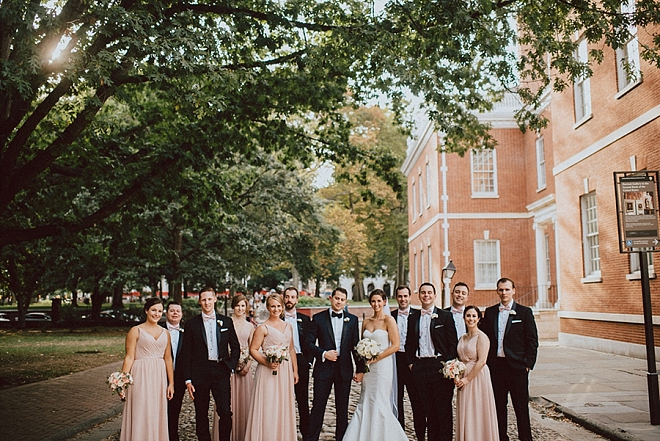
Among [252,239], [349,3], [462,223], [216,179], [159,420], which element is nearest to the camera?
[159,420]

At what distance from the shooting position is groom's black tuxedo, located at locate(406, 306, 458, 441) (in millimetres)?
7957

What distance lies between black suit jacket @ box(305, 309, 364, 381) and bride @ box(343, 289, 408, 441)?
262 mm

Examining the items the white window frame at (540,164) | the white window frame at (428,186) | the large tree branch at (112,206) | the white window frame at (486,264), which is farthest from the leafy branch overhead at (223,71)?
the white window frame at (428,186)

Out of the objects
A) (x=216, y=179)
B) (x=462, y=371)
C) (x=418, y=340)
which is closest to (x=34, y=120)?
(x=216, y=179)

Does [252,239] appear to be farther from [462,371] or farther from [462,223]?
[462,371]

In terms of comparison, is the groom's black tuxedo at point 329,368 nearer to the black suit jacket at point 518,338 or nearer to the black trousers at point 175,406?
the black trousers at point 175,406

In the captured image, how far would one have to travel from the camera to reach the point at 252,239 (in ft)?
110

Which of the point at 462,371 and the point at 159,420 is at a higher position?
the point at 462,371

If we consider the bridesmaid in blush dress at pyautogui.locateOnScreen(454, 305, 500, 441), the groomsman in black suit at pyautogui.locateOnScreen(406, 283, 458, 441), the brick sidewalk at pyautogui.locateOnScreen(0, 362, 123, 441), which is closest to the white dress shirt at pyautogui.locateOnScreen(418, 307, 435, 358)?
the groomsman in black suit at pyautogui.locateOnScreen(406, 283, 458, 441)

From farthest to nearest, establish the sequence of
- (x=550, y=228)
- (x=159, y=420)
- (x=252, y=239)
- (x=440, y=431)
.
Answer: (x=252, y=239)
(x=550, y=228)
(x=440, y=431)
(x=159, y=420)

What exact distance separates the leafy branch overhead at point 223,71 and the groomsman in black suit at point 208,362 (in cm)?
330

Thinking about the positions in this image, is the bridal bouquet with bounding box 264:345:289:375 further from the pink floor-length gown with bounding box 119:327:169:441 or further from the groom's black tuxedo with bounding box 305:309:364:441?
the pink floor-length gown with bounding box 119:327:169:441

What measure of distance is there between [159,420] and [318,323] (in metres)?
2.20

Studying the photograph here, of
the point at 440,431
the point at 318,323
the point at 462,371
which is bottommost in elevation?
the point at 440,431
